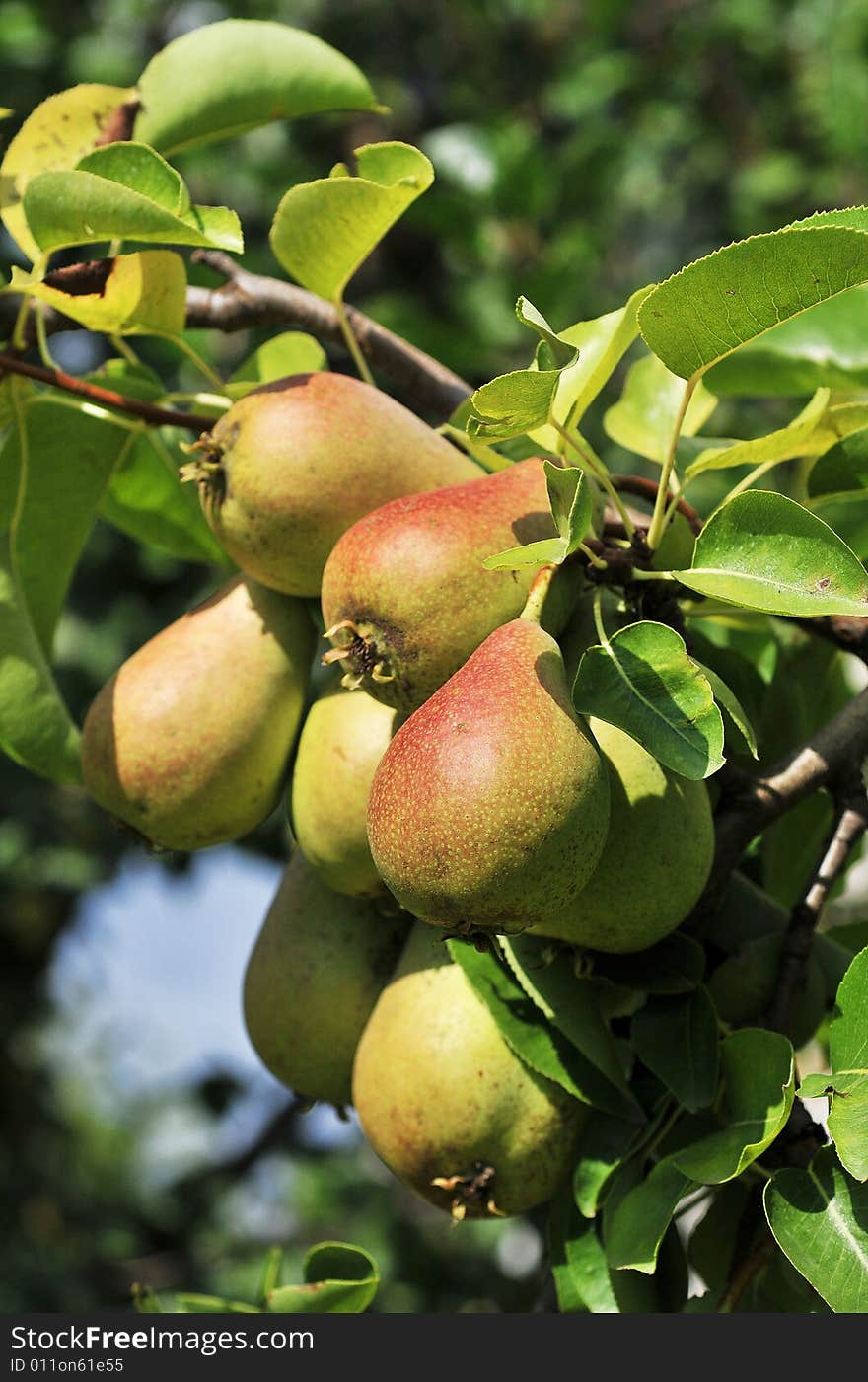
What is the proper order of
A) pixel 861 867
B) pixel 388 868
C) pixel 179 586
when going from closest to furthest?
pixel 388 868, pixel 861 867, pixel 179 586

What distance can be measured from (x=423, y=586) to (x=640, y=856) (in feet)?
0.72

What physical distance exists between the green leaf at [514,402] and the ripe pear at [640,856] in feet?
0.68

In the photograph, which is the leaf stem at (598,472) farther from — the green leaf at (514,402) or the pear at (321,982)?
the pear at (321,982)

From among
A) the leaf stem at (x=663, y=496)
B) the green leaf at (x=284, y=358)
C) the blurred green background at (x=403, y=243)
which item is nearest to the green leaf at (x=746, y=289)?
the leaf stem at (x=663, y=496)

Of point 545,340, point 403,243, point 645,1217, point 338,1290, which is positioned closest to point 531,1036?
point 645,1217

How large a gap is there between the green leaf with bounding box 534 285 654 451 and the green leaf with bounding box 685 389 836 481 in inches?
3.6

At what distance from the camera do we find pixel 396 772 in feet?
2.77

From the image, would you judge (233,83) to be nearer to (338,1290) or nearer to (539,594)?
(539,594)

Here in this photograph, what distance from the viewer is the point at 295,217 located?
1045 mm

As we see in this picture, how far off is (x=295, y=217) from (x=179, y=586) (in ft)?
7.79

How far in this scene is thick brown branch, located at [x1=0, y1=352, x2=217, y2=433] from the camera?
116 cm

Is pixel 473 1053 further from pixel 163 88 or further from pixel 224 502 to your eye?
pixel 163 88

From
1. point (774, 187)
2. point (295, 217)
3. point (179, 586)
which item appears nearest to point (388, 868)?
point (295, 217)

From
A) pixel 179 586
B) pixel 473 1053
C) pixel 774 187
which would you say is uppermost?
pixel 473 1053
